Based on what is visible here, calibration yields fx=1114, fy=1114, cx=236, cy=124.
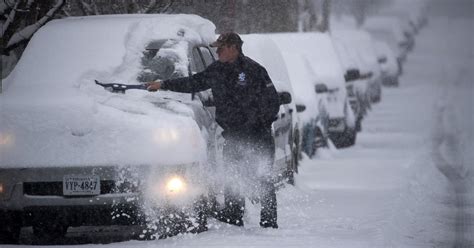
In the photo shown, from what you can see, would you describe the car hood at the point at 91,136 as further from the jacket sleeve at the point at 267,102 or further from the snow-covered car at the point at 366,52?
the snow-covered car at the point at 366,52

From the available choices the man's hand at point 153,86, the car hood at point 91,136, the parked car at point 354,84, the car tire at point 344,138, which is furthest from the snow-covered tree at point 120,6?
the car hood at point 91,136

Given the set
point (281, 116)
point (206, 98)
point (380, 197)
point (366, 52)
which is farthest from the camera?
point (366, 52)

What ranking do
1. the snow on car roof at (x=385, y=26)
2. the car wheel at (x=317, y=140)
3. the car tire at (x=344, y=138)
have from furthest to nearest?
1. the snow on car roof at (x=385, y=26)
2. the car tire at (x=344, y=138)
3. the car wheel at (x=317, y=140)

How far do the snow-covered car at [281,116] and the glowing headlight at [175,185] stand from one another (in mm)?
2410

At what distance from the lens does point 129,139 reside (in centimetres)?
843

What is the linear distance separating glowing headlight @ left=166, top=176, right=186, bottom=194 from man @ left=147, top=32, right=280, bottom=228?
1.08 m

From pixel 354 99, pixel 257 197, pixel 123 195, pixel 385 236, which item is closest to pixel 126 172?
pixel 123 195

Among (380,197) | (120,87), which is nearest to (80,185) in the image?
(120,87)

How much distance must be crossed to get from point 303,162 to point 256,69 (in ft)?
21.8

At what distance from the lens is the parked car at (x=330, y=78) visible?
18750 mm

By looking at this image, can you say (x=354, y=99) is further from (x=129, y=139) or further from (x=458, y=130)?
(x=129, y=139)

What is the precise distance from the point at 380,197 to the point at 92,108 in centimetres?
440

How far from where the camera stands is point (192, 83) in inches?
365

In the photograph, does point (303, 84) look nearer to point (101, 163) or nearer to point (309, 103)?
point (309, 103)
